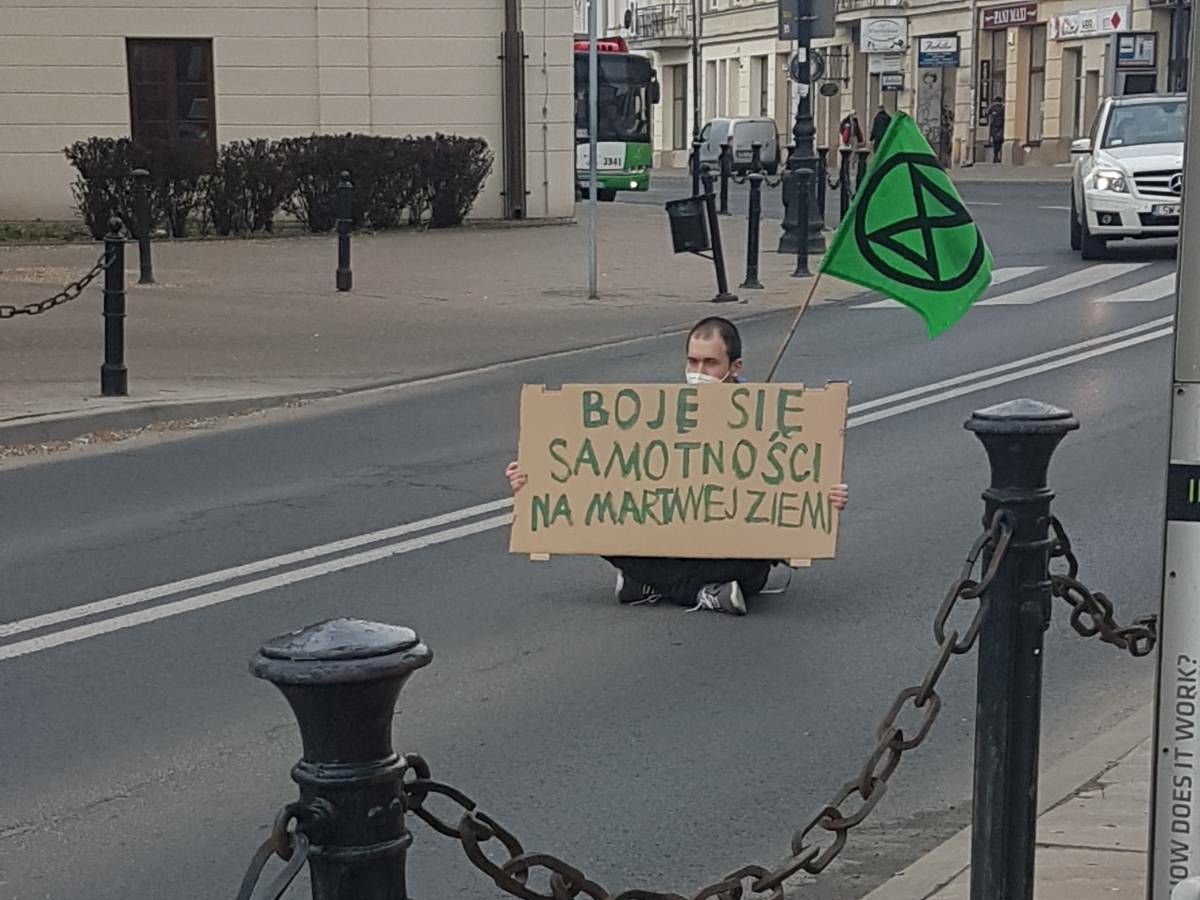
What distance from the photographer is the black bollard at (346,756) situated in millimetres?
2426

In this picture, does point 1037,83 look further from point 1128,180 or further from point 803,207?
point 803,207

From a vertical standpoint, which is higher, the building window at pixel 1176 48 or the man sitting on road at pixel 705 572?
the building window at pixel 1176 48

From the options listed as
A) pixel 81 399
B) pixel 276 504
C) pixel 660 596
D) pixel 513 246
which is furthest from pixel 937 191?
pixel 513 246

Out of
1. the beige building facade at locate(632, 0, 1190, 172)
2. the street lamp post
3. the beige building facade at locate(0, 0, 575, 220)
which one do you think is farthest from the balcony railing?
the street lamp post

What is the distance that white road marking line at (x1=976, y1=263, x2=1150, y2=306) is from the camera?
17.6 meters

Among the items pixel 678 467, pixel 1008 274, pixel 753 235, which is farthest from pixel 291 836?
pixel 1008 274

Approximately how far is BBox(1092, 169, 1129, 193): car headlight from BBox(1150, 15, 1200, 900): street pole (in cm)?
1757

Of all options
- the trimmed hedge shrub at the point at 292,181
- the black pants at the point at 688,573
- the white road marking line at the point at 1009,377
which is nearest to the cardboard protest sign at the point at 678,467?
the black pants at the point at 688,573

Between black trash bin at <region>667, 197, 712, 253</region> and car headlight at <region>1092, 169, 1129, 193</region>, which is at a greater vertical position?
car headlight at <region>1092, 169, 1129, 193</region>

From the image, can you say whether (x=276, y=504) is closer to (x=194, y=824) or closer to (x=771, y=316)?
(x=194, y=824)

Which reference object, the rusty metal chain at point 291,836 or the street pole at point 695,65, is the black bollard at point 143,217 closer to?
the rusty metal chain at point 291,836

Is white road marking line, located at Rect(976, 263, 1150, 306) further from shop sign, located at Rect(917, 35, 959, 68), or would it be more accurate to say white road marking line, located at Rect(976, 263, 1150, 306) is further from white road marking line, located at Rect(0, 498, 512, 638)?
shop sign, located at Rect(917, 35, 959, 68)

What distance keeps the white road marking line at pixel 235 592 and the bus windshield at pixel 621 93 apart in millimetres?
31256

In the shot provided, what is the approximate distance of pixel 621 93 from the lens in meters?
39.7
